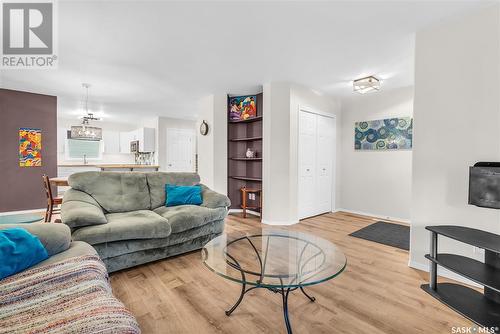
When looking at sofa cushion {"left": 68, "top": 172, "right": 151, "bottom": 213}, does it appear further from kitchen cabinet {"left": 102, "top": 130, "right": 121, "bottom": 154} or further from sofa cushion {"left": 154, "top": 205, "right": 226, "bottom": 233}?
kitchen cabinet {"left": 102, "top": 130, "right": 121, "bottom": 154}

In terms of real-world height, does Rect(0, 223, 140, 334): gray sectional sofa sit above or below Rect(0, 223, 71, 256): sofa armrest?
below

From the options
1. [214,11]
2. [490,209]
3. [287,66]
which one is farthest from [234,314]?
[287,66]

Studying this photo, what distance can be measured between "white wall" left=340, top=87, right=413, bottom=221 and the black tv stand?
8.46 ft

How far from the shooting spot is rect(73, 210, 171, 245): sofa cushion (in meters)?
2.04

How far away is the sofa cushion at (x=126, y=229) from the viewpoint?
6.71 ft

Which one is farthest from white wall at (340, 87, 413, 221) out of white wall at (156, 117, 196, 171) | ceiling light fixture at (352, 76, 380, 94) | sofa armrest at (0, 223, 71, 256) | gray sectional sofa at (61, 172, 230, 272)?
white wall at (156, 117, 196, 171)

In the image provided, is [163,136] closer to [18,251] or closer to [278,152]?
[278,152]

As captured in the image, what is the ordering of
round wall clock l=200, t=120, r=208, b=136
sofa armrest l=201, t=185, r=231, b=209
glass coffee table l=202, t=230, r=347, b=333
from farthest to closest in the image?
round wall clock l=200, t=120, r=208, b=136 < sofa armrest l=201, t=185, r=231, b=209 < glass coffee table l=202, t=230, r=347, b=333

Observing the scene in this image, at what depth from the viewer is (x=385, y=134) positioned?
173 inches

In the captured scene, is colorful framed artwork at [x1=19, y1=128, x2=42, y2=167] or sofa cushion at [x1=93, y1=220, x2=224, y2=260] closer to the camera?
sofa cushion at [x1=93, y1=220, x2=224, y2=260]

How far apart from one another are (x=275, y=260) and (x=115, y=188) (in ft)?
7.29

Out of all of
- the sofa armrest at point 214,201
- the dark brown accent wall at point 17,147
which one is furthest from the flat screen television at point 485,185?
the dark brown accent wall at point 17,147

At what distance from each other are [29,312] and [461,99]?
3364 millimetres

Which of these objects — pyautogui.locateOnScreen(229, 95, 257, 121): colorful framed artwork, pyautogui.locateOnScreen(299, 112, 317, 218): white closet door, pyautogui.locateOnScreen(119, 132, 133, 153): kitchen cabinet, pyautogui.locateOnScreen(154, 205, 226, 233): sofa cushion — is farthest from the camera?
pyautogui.locateOnScreen(119, 132, 133, 153): kitchen cabinet
